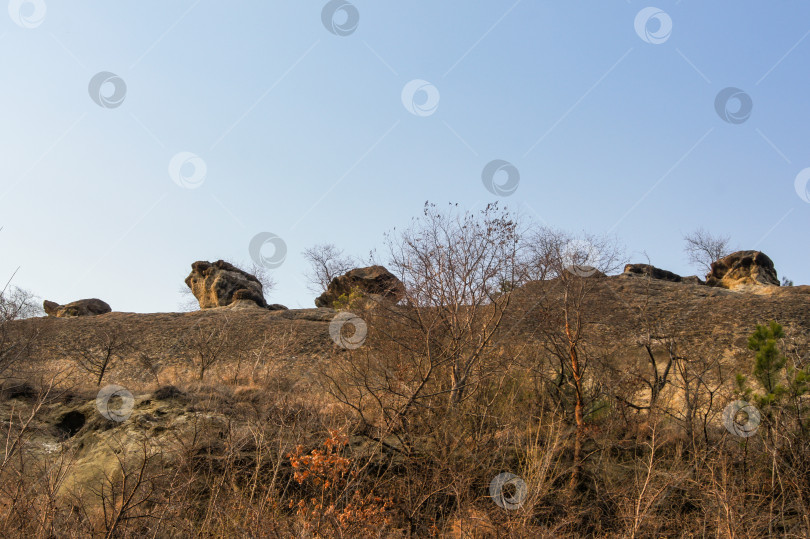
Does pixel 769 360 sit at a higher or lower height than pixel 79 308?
lower

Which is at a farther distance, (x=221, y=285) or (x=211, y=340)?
(x=221, y=285)

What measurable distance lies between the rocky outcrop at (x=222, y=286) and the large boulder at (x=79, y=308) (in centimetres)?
692

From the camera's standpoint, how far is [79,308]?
43.0 metres

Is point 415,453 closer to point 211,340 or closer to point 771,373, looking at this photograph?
point 771,373

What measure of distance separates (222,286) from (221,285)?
0.17 m

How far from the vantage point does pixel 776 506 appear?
7.91m

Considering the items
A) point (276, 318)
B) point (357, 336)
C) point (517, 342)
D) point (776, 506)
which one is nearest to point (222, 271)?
point (276, 318)

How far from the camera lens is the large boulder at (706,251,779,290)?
123 feet

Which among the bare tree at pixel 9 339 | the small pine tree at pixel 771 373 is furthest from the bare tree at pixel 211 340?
the small pine tree at pixel 771 373

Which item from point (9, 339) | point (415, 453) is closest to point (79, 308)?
point (9, 339)

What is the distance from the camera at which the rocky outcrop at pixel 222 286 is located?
42688mm

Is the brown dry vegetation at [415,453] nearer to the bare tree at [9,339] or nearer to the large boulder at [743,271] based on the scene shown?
the bare tree at [9,339]

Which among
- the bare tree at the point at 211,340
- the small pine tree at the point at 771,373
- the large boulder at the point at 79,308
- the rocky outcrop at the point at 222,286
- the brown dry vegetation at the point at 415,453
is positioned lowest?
the brown dry vegetation at the point at 415,453

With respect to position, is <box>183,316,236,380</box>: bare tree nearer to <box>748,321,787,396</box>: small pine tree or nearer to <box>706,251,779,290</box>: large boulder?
<box>748,321,787,396</box>: small pine tree
